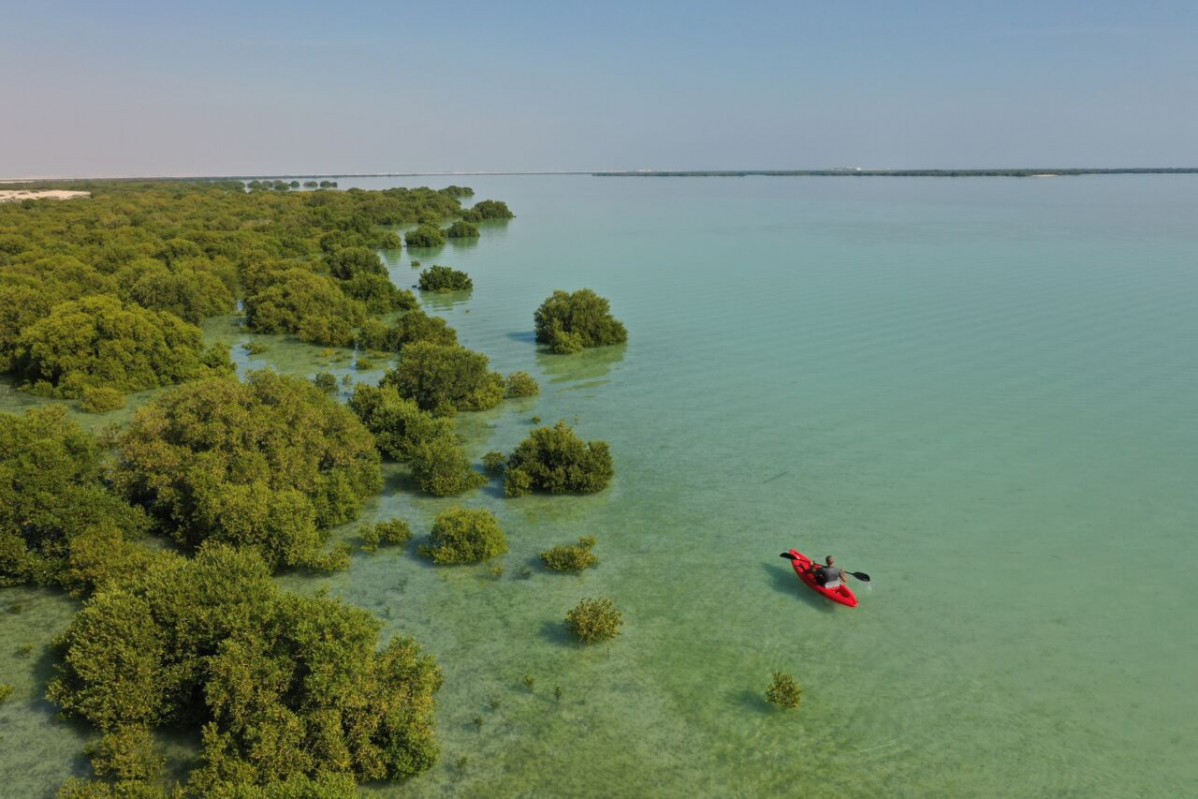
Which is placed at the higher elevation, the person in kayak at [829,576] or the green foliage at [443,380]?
the green foliage at [443,380]

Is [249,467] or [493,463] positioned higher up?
[249,467]

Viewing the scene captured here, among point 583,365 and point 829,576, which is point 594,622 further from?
point 583,365

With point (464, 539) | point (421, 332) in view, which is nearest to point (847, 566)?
point (464, 539)

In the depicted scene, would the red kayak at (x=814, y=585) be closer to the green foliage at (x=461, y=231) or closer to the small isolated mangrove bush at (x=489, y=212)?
the green foliage at (x=461, y=231)

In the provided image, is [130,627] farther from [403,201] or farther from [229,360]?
[403,201]

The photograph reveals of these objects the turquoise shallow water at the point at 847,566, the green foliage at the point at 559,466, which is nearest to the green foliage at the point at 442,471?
the turquoise shallow water at the point at 847,566

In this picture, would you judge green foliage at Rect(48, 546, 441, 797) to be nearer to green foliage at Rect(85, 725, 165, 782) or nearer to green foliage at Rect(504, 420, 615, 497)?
green foliage at Rect(85, 725, 165, 782)

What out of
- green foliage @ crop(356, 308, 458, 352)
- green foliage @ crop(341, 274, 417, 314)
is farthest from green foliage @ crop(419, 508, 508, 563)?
green foliage @ crop(341, 274, 417, 314)
